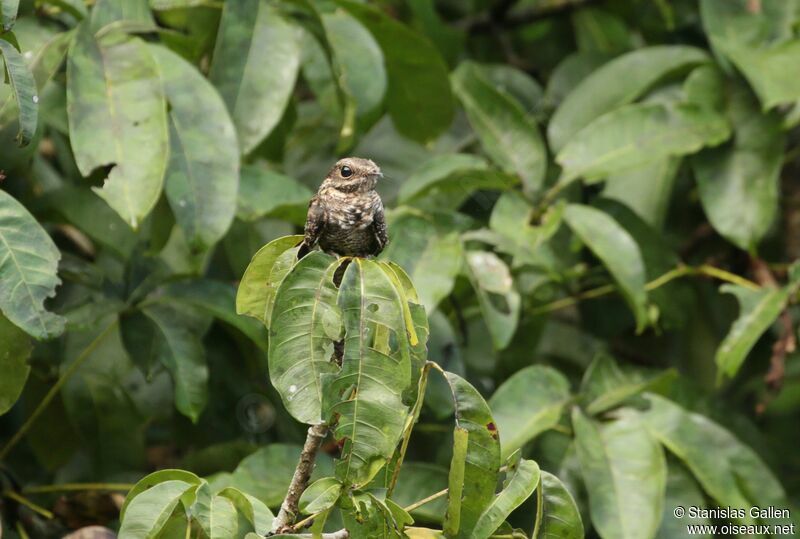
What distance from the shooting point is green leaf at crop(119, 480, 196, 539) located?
175 centimetres

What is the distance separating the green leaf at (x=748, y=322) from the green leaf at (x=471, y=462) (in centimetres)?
138

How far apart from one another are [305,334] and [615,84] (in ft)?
7.20

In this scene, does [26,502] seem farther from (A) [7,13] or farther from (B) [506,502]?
(B) [506,502]

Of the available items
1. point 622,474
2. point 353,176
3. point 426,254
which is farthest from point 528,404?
point 353,176

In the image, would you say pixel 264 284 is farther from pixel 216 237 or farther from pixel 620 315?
pixel 620 315

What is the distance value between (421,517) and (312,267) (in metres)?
1.18

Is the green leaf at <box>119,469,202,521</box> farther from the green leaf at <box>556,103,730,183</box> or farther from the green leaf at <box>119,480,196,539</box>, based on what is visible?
the green leaf at <box>556,103,730,183</box>

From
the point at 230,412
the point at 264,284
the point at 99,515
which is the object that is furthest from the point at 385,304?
the point at 230,412

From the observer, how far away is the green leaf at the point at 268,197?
2.88 metres

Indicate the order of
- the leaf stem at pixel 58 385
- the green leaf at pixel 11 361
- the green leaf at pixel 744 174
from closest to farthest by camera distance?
the green leaf at pixel 11 361
the leaf stem at pixel 58 385
the green leaf at pixel 744 174

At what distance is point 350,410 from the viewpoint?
1.67 meters

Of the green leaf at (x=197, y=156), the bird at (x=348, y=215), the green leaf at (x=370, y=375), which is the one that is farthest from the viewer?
the green leaf at (x=197, y=156)

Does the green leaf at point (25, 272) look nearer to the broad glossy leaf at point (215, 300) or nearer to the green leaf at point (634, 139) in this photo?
the broad glossy leaf at point (215, 300)

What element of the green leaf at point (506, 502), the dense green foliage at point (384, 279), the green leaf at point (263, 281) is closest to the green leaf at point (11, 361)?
the dense green foliage at point (384, 279)
